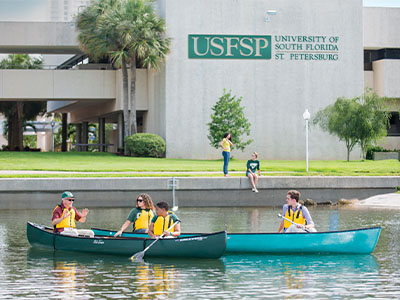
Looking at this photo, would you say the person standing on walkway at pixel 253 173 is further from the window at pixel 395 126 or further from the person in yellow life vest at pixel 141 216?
the window at pixel 395 126

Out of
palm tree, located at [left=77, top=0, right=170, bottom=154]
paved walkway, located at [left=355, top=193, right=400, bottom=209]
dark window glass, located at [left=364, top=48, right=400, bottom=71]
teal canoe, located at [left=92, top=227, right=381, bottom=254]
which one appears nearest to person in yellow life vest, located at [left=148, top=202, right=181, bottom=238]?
teal canoe, located at [left=92, top=227, right=381, bottom=254]

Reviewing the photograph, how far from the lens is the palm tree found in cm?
4153

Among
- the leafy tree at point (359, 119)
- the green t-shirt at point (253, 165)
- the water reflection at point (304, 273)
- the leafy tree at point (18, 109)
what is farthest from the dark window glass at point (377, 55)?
the water reflection at point (304, 273)

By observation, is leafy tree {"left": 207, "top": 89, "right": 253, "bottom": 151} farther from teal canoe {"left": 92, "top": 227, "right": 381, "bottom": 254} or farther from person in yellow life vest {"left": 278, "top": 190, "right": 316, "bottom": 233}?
person in yellow life vest {"left": 278, "top": 190, "right": 316, "bottom": 233}

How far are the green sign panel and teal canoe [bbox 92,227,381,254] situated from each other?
89.4 feet

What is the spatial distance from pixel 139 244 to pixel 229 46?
93.0 ft

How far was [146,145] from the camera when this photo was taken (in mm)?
41500

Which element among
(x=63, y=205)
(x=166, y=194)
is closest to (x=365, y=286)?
(x=63, y=205)

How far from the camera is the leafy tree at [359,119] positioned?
131 ft

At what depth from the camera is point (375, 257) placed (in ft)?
53.4

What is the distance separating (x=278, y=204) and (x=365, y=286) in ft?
52.5

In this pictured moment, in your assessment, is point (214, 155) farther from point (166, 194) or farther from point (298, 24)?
point (166, 194)

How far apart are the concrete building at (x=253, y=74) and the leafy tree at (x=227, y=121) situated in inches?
62.3

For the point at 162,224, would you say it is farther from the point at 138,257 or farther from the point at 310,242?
the point at 310,242
